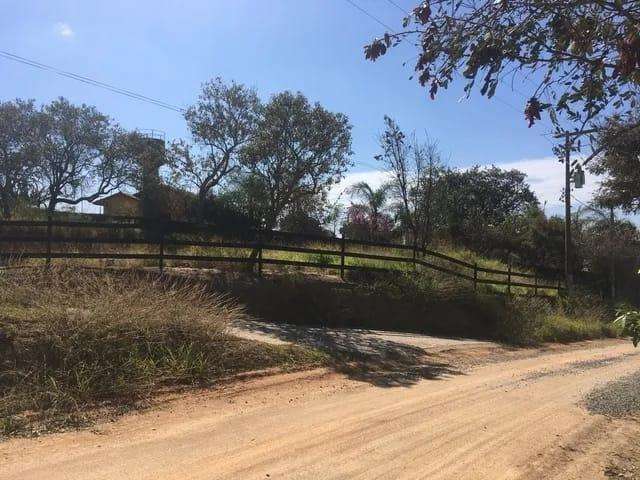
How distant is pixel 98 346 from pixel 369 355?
5.24 metres

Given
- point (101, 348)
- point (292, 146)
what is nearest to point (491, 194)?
point (292, 146)

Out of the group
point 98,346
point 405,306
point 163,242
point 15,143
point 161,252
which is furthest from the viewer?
point 15,143

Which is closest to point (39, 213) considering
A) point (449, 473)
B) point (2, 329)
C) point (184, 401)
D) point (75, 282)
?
point (75, 282)

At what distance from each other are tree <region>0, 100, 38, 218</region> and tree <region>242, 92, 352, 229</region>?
16.8 m

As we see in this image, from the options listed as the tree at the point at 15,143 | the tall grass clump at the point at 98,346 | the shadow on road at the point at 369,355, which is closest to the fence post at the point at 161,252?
the shadow on road at the point at 369,355

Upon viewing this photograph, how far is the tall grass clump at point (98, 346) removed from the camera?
21.6 ft

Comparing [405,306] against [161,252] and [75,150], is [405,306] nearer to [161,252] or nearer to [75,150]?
[161,252]

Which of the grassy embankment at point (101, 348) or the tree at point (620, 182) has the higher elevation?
the tree at point (620, 182)

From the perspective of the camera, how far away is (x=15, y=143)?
33.2 metres

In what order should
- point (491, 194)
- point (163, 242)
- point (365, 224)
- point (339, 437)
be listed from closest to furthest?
point (339, 437)
point (163, 242)
point (365, 224)
point (491, 194)

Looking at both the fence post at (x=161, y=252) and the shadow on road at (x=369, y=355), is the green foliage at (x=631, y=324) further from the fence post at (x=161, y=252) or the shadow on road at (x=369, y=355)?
the fence post at (x=161, y=252)

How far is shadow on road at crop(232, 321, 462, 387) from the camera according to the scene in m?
9.48

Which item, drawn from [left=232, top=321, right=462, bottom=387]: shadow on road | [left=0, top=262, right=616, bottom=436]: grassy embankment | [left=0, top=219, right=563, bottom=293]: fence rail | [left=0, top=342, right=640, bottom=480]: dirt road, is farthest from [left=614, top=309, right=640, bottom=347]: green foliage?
[left=0, top=219, right=563, bottom=293]: fence rail

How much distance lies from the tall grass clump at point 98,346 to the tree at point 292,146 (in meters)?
12.4
